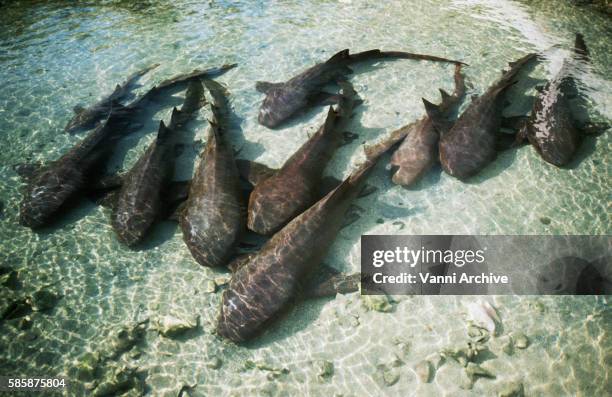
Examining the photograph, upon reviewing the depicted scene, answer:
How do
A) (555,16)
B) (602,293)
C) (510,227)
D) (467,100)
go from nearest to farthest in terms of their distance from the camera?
1. (602,293)
2. (510,227)
3. (467,100)
4. (555,16)

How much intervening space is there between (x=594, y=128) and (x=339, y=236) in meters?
5.69

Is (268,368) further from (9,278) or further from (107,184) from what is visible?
(107,184)

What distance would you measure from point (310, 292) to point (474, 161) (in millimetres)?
3789

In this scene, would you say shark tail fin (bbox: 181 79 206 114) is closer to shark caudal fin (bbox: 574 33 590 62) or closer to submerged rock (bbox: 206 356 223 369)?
submerged rock (bbox: 206 356 223 369)

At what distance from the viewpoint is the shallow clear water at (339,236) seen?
464 cm

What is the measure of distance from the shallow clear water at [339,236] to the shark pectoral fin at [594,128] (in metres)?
0.20

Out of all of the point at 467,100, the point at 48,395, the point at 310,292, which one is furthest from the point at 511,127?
the point at 48,395

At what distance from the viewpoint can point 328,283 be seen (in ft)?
17.3

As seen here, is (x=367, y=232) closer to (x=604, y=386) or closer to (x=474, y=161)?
(x=474, y=161)

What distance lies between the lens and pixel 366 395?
174 inches

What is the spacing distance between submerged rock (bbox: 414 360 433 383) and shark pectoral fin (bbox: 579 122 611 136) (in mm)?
5797

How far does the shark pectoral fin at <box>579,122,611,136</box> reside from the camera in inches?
281

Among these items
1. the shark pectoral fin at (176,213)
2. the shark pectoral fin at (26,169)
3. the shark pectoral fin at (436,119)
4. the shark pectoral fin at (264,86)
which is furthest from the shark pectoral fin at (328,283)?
the shark pectoral fin at (26,169)

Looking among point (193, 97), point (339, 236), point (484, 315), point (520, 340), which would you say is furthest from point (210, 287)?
point (193, 97)
